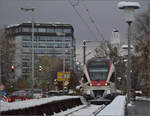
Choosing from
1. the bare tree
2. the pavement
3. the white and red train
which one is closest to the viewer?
the pavement

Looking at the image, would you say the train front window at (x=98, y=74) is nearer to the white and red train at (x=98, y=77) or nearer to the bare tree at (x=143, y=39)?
the white and red train at (x=98, y=77)

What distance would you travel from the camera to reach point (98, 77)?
116 ft

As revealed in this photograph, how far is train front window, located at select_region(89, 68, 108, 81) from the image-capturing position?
3538cm

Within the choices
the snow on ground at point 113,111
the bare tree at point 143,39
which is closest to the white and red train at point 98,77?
the bare tree at point 143,39

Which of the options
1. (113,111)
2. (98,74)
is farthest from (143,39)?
(113,111)

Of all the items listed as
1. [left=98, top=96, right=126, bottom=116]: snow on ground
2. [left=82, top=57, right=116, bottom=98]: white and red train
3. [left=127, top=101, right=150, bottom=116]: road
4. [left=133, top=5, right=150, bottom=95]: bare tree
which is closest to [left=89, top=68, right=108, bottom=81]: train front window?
[left=82, top=57, right=116, bottom=98]: white and red train

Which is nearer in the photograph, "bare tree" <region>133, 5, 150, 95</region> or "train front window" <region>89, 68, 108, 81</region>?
"train front window" <region>89, 68, 108, 81</region>

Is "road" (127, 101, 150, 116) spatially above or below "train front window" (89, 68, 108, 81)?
below

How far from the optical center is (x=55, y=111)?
20.8 m

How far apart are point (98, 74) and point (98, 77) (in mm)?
243

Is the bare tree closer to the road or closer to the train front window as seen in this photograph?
the train front window

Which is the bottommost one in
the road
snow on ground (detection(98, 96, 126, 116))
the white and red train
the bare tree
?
the road

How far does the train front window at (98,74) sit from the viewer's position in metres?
35.4

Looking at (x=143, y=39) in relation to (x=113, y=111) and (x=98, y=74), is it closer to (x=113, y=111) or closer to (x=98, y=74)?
(x=98, y=74)
